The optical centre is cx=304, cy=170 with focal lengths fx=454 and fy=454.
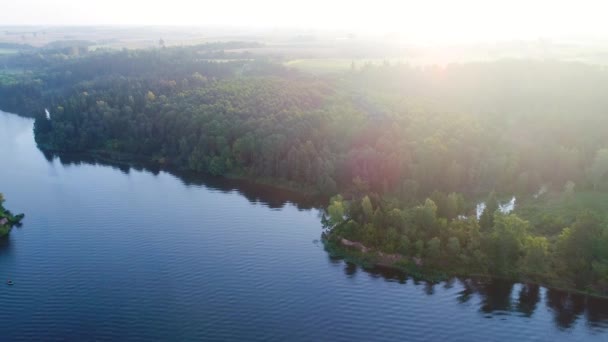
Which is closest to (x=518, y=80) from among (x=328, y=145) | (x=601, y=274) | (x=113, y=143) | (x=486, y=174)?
(x=486, y=174)

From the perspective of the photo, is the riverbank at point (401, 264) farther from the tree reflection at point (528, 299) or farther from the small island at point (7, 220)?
the small island at point (7, 220)

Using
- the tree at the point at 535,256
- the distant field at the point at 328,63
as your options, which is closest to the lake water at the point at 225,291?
the tree at the point at 535,256

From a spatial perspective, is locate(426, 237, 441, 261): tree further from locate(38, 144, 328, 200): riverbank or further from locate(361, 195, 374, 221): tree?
locate(38, 144, 328, 200): riverbank

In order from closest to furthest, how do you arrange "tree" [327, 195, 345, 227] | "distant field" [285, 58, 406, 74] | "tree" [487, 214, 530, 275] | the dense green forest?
"tree" [487, 214, 530, 275] → the dense green forest → "tree" [327, 195, 345, 227] → "distant field" [285, 58, 406, 74]

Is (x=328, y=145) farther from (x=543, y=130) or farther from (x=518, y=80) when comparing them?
(x=518, y=80)

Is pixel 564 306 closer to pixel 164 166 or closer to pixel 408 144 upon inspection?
pixel 408 144

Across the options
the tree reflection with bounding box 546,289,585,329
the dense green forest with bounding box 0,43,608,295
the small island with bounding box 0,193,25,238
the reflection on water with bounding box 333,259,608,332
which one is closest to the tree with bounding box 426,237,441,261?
the dense green forest with bounding box 0,43,608,295
